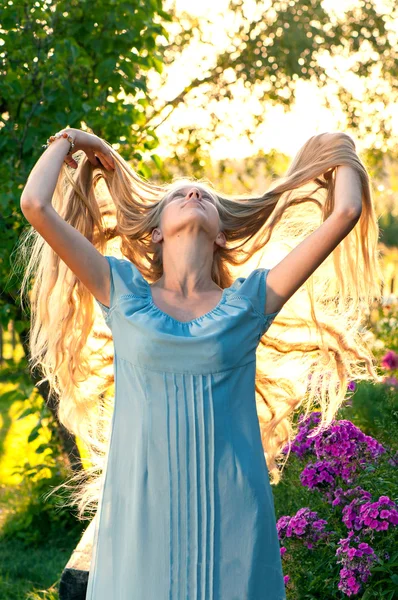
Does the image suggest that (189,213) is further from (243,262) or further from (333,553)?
(333,553)

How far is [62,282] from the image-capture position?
3.06 meters

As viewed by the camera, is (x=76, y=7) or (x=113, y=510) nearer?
(x=113, y=510)

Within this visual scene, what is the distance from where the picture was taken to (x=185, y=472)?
2.58m

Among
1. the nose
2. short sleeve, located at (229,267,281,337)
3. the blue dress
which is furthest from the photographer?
the nose

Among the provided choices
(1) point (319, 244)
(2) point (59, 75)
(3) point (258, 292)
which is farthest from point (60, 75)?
(1) point (319, 244)

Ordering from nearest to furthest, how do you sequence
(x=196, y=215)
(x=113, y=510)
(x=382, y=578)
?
(x=113, y=510)
(x=196, y=215)
(x=382, y=578)

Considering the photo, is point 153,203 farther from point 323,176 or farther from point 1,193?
point 1,193

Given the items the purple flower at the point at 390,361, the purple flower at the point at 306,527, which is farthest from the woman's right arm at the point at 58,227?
the purple flower at the point at 390,361

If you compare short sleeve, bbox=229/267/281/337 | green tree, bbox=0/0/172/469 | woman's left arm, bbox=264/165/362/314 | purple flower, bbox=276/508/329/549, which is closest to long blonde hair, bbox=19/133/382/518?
woman's left arm, bbox=264/165/362/314

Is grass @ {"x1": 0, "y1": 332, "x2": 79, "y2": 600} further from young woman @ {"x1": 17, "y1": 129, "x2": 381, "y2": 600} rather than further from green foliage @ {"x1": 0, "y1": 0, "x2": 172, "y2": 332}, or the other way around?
young woman @ {"x1": 17, "y1": 129, "x2": 381, "y2": 600}

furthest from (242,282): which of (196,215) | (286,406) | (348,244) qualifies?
(286,406)

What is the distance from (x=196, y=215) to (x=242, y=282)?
24 centimetres

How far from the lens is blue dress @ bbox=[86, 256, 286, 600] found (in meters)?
2.55

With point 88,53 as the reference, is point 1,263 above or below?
below
